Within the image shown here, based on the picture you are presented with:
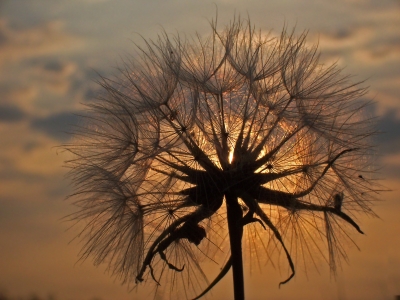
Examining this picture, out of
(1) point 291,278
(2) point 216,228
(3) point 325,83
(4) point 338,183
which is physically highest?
(3) point 325,83

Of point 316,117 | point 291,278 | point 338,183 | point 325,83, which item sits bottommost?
point 291,278

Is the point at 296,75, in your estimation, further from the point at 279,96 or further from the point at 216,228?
the point at 216,228

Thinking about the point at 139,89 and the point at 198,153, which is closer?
the point at 198,153

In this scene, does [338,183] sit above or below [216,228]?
above

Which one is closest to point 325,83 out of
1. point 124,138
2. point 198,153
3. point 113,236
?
point 198,153

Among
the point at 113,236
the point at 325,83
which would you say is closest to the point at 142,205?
the point at 113,236

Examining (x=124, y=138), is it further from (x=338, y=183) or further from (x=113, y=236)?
(x=338, y=183)
